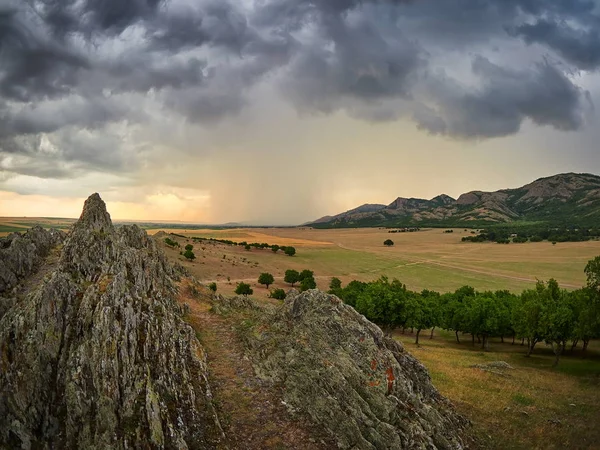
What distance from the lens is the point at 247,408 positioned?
2139 cm

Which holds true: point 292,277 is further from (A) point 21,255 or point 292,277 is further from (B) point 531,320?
(A) point 21,255

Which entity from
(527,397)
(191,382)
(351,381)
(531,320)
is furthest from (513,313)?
(191,382)

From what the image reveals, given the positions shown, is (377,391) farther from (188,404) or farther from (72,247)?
(72,247)

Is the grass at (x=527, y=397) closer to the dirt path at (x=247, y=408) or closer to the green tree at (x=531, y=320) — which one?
the green tree at (x=531, y=320)

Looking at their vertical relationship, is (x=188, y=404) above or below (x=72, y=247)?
below

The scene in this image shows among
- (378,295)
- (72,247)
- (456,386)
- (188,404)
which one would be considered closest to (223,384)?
(188,404)

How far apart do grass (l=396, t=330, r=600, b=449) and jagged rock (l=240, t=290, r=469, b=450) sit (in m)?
3.96

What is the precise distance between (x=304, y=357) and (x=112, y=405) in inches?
470

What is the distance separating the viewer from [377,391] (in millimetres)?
22172

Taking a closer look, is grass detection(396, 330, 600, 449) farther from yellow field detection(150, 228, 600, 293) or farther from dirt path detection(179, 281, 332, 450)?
yellow field detection(150, 228, 600, 293)

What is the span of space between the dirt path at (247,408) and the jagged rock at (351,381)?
94cm

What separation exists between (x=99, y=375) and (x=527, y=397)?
121ft

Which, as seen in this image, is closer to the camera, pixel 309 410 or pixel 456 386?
pixel 309 410

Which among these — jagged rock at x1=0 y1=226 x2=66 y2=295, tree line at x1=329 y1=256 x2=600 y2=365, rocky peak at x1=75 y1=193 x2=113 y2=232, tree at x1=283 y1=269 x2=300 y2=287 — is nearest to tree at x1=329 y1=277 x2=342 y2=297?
tree line at x1=329 y1=256 x2=600 y2=365
